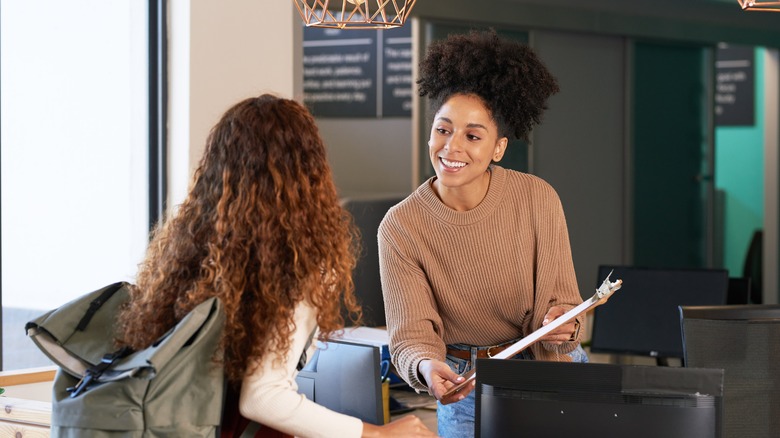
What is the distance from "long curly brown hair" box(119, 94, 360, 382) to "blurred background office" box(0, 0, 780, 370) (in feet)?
2.11

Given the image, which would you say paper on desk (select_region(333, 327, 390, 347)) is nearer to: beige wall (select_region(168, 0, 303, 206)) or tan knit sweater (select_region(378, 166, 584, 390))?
tan knit sweater (select_region(378, 166, 584, 390))

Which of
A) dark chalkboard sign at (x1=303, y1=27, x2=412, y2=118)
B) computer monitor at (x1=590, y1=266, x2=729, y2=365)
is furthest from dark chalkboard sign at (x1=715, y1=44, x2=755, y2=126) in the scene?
computer monitor at (x1=590, y1=266, x2=729, y2=365)

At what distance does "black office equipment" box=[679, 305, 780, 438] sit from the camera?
7.68 ft

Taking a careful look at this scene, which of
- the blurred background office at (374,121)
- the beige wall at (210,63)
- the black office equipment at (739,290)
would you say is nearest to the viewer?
the blurred background office at (374,121)

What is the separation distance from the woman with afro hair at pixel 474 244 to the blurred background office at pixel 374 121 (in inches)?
25.4

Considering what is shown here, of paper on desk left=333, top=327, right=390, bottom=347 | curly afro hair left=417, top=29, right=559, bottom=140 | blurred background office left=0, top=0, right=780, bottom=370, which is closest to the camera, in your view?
curly afro hair left=417, top=29, right=559, bottom=140

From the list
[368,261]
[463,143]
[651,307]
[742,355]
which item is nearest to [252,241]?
[463,143]

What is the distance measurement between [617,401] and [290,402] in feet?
1.76

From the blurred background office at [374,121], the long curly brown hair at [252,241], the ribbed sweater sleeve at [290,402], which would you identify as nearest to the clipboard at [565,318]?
the ribbed sweater sleeve at [290,402]

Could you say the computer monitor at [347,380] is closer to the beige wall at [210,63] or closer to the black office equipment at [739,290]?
the beige wall at [210,63]

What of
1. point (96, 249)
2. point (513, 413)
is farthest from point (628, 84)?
point (513, 413)

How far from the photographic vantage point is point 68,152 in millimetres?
4113

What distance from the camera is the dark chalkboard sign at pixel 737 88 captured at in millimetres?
9711

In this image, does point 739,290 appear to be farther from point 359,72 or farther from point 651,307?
point 359,72
